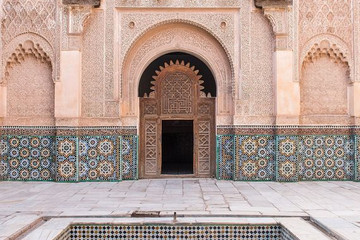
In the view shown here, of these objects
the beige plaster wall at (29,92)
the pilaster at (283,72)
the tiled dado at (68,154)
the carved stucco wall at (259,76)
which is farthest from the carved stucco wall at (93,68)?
the pilaster at (283,72)

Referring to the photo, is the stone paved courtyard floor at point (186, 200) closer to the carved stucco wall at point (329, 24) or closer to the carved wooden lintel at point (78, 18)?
the carved stucco wall at point (329, 24)

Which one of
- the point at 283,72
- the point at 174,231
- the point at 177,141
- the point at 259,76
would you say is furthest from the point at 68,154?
the point at 177,141

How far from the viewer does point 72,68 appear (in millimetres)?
6172

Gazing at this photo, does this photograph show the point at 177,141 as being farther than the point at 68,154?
Yes

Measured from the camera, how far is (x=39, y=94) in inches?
251

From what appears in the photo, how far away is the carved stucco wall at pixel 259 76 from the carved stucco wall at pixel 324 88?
63cm

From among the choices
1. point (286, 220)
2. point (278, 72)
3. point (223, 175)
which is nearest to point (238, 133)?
point (223, 175)

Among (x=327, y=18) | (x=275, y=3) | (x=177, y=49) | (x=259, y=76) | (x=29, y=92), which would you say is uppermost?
(x=275, y=3)

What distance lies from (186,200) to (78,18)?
345 centimetres

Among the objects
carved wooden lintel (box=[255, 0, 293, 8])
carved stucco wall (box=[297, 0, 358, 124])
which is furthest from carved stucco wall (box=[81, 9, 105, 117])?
carved stucco wall (box=[297, 0, 358, 124])

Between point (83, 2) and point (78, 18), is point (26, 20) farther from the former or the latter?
point (83, 2)

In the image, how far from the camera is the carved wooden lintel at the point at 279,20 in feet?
20.3

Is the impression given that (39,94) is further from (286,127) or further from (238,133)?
(286,127)

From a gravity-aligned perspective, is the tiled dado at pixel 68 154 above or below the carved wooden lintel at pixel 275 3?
below
